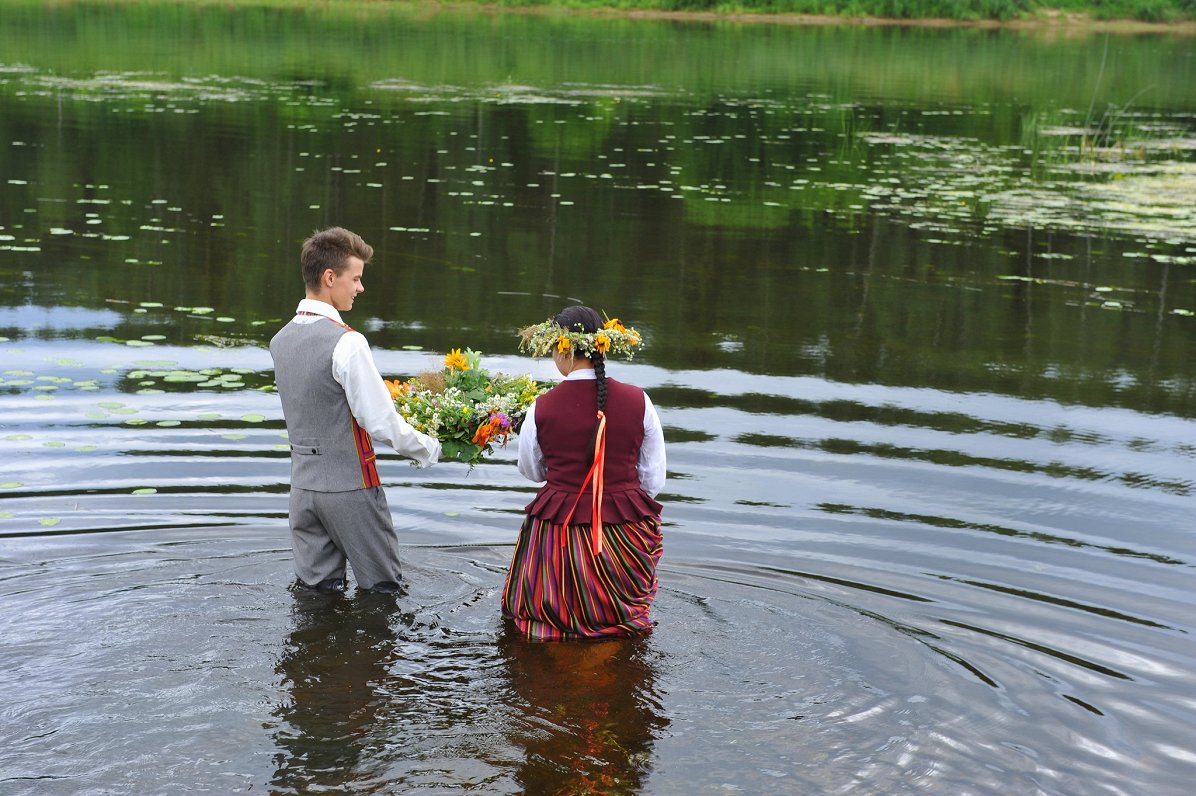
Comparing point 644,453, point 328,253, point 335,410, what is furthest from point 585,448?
point 328,253

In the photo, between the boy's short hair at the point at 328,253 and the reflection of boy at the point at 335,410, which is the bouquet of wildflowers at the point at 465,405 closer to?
the reflection of boy at the point at 335,410

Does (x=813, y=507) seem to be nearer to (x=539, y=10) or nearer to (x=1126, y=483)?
(x=1126, y=483)

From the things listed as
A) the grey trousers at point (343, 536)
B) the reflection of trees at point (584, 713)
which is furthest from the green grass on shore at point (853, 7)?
the reflection of trees at point (584, 713)

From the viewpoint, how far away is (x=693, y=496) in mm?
8266

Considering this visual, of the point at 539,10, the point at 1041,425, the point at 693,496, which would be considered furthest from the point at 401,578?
the point at 539,10

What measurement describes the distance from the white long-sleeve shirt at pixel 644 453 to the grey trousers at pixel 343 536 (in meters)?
0.66

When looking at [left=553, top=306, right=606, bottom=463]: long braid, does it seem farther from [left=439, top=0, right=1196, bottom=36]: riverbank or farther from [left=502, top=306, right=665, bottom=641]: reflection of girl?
[left=439, top=0, right=1196, bottom=36]: riverbank

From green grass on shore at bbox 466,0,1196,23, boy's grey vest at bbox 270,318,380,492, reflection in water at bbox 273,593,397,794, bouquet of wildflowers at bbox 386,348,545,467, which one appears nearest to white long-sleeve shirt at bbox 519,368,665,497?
bouquet of wildflowers at bbox 386,348,545,467

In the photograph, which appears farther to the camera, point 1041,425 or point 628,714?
point 1041,425

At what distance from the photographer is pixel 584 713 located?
538 cm

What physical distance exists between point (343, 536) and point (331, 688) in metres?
0.76

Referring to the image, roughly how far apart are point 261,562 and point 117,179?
13.8 m

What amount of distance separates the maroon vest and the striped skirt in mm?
72

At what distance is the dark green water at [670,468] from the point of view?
517cm
